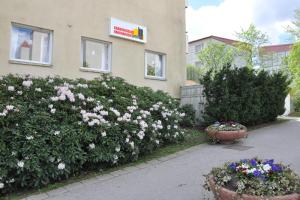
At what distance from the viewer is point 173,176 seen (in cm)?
629

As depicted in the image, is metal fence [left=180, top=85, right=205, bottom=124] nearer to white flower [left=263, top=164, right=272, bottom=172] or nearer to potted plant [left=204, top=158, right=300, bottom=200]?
potted plant [left=204, top=158, right=300, bottom=200]

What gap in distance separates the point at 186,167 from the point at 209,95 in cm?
501

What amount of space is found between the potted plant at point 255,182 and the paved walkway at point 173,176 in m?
1.11

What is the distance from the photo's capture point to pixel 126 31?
39.7 ft

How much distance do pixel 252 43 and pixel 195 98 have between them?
19446 mm

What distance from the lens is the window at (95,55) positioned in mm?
11086

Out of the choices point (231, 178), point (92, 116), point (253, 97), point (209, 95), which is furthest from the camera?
point (253, 97)

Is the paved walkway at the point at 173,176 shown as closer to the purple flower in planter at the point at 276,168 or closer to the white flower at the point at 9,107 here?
the purple flower in planter at the point at 276,168

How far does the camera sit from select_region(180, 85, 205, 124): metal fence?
1256cm

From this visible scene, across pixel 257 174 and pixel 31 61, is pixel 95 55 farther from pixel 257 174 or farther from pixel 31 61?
pixel 257 174

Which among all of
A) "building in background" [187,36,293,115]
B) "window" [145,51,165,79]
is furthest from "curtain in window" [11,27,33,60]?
"building in background" [187,36,293,115]

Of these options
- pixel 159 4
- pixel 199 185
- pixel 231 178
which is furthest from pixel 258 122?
pixel 231 178

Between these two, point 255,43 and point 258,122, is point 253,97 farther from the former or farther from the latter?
point 255,43

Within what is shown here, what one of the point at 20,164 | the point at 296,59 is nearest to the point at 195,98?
the point at 20,164
